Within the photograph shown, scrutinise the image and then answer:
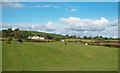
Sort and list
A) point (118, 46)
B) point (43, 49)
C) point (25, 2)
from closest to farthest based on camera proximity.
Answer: point (25, 2) → point (43, 49) → point (118, 46)

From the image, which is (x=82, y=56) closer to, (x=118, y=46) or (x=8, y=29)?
(x=118, y=46)

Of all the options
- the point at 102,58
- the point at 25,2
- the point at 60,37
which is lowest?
the point at 102,58

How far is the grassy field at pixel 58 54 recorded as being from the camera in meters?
24.2

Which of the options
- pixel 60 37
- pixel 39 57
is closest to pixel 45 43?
pixel 60 37

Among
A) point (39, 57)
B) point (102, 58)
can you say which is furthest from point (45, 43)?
point (102, 58)

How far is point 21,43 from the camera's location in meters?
30.0

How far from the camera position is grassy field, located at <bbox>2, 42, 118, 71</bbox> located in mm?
24247

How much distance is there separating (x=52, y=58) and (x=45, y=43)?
563 centimetres

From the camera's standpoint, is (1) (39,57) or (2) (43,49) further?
(2) (43,49)

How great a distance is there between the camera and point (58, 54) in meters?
27.7

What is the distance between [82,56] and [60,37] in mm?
4256

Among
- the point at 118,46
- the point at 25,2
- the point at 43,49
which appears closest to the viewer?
the point at 25,2

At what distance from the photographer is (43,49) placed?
2858 cm

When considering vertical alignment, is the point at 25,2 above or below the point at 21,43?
above
